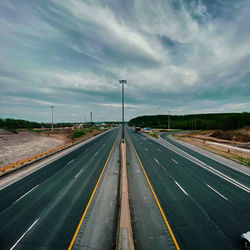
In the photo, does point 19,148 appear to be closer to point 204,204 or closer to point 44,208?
point 44,208

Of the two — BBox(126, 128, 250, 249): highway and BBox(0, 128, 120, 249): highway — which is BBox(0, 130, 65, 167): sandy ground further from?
BBox(126, 128, 250, 249): highway

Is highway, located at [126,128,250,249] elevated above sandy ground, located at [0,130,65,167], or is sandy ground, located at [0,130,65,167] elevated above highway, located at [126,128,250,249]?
highway, located at [126,128,250,249]

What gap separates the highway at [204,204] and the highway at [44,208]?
6395 millimetres

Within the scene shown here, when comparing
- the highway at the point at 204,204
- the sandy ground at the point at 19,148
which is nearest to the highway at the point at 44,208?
the highway at the point at 204,204

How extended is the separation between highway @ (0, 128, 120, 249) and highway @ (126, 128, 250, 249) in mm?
6395

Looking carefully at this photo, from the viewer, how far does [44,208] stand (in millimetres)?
9250

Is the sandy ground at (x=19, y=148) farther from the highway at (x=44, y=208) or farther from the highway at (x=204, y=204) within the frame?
the highway at (x=204, y=204)

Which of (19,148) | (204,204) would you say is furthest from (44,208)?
(19,148)

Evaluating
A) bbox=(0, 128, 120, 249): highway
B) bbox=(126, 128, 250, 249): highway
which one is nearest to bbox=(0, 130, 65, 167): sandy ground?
bbox=(0, 128, 120, 249): highway

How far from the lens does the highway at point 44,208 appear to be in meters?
6.79

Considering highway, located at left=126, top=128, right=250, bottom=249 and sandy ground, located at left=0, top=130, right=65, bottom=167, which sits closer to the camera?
highway, located at left=126, top=128, right=250, bottom=249

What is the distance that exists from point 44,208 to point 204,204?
479 inches

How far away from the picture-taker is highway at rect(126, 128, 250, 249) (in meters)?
6.91

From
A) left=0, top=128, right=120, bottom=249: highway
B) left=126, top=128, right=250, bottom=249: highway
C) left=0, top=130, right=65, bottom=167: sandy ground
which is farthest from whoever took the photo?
left=0, top=130, right=65, bottom=167: sandy ground
